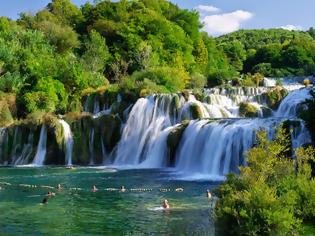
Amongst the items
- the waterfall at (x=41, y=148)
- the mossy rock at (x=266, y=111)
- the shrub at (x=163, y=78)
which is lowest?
the waterfall at (x=41, y=148)

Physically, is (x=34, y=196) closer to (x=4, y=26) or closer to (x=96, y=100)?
(x=96, y=100)

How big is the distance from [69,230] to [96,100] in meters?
39.0

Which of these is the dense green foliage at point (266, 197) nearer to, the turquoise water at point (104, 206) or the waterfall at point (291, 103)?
the turquoise water at point (104, 206)

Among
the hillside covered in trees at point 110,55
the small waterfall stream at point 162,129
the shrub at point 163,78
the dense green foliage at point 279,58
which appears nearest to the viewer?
the small waterfall stream at point 162,129

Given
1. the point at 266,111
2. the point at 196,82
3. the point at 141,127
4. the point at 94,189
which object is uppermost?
the point at 196,82

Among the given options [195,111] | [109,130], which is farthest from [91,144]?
[195,111]

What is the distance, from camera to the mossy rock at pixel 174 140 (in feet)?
155

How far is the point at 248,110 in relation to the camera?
5366 centimetres

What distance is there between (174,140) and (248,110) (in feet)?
31.9

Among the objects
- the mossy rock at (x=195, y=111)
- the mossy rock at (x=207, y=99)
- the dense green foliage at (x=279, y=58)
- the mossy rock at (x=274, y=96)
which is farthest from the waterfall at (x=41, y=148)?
the dense green foliage at (x=279, y=58)

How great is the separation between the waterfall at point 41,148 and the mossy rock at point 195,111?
13.9 meters

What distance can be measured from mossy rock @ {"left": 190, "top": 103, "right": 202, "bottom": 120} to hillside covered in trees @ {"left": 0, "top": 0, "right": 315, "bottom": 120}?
688cm

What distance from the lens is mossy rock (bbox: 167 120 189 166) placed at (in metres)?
47.3

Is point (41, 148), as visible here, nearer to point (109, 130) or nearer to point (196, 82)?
point (109, 130)
